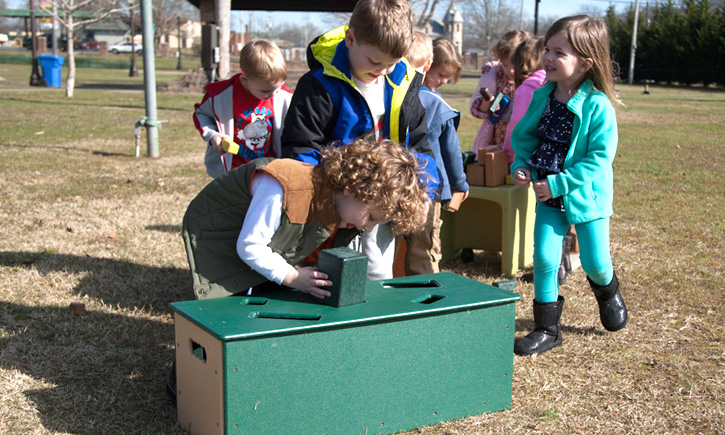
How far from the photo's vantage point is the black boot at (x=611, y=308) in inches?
141

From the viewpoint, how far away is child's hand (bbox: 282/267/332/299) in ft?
8.30

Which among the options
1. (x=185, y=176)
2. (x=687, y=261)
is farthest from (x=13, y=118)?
(x=687, y=261)

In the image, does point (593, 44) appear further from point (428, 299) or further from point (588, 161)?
point (428, 299)

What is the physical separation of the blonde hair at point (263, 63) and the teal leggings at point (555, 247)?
150cm

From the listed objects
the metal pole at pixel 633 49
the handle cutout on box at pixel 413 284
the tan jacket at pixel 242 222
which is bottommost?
the handle cutout on box at pixel 413 284

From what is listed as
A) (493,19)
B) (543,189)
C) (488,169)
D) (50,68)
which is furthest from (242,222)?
(493,19)

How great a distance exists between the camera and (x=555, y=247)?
11.3 feet

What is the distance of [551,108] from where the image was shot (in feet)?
11.4

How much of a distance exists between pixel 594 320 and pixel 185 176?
17.3ft

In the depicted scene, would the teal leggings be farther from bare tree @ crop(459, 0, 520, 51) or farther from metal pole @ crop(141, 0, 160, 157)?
bare tree @ crop(459, 0, 520, 51)

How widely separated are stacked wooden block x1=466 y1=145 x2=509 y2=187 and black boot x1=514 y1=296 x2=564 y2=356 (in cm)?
128

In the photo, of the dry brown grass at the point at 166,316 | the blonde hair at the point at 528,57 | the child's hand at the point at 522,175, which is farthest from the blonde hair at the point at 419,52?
the dry brown grass at the point at 166,316

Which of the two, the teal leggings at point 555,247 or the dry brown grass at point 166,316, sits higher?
the teal leggings at point 555,247

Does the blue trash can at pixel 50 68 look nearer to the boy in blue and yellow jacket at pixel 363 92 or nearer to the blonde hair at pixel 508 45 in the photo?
the blonde hair at pixel 508 45
